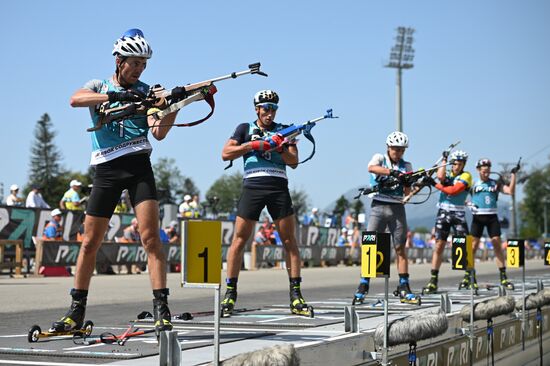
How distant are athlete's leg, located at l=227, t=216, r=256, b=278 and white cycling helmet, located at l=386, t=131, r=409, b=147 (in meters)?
3.17

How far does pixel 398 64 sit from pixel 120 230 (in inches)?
2247

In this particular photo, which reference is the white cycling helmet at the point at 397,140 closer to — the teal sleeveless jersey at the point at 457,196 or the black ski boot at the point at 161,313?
the teal sleeveless jersey at the point at 457,196

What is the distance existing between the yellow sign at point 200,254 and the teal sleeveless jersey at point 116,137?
192cm

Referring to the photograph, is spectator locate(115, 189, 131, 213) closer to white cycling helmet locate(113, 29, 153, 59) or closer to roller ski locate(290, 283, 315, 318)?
roller ski locate(290, 283, 315, 318)

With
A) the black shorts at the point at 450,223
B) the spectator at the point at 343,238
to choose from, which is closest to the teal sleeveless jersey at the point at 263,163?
the black shorts at the point at 450,223

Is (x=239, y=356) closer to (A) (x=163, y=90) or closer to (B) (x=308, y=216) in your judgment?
(A) (x=163, y=90)

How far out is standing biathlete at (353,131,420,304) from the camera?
11.6 m

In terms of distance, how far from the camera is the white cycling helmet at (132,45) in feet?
22.1

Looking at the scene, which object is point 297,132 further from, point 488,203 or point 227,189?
point 227,189

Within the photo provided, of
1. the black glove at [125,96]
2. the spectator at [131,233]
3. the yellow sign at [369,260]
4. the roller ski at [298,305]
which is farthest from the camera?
the spectator at [131,233]

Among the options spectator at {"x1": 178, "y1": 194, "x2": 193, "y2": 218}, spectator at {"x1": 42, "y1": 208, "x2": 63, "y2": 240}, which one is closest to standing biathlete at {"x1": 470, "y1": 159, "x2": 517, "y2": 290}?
spectator at {"x1": 42, "y1": 208, "x2": 63, "y2": 240}

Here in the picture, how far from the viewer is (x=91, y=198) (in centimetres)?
693

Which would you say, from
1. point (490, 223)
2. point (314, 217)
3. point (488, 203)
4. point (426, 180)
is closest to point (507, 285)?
point (490, 223)

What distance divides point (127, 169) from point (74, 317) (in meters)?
1.20
